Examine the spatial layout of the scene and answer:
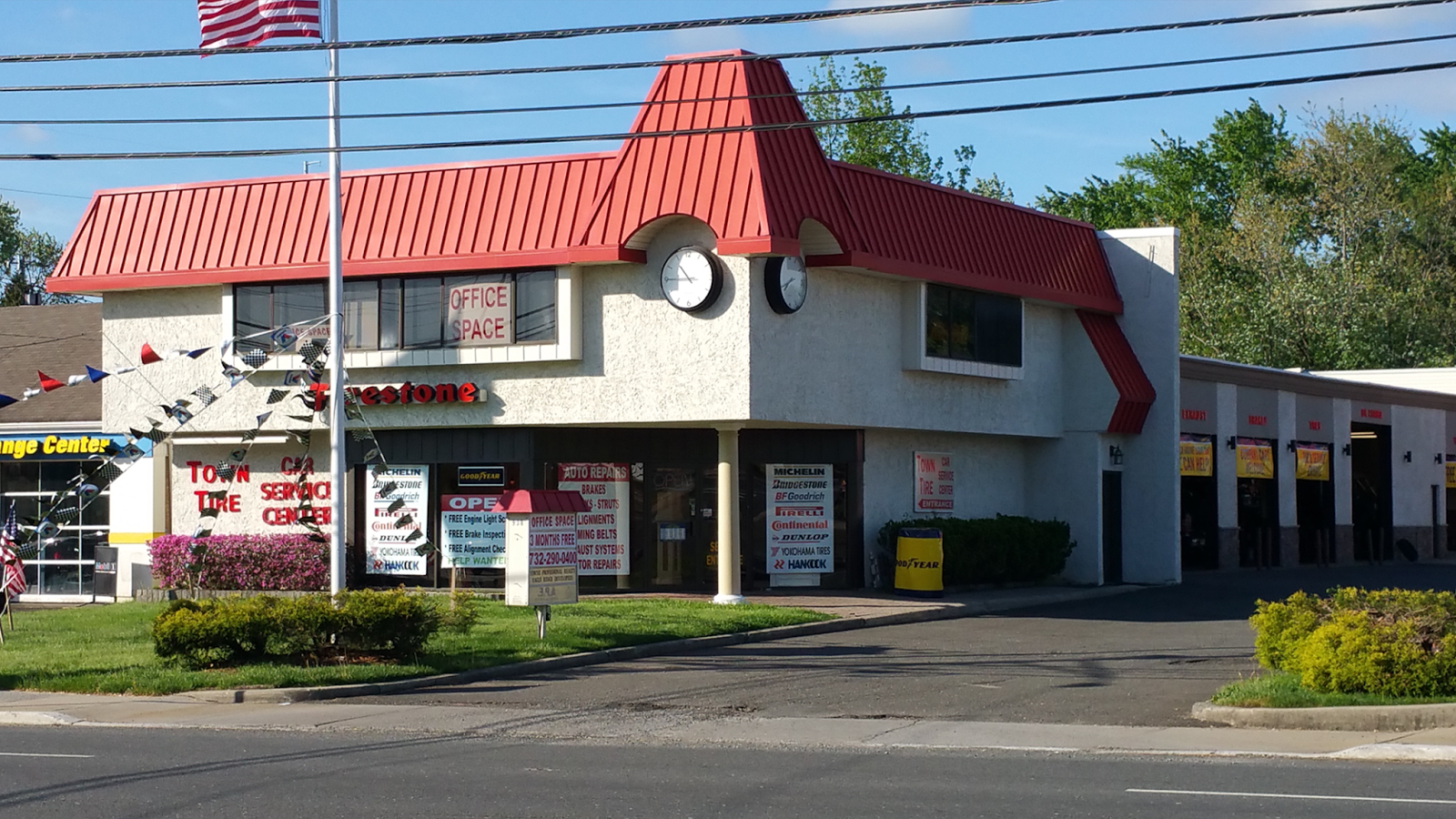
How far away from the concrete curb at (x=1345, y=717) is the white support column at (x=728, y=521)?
11745 millimetres

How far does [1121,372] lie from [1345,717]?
1860 centimetres

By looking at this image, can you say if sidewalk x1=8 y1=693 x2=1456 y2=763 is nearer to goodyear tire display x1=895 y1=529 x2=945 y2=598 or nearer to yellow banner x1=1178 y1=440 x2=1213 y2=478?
goodyear tire display x1=895 y1=529 x2=945 y2=598

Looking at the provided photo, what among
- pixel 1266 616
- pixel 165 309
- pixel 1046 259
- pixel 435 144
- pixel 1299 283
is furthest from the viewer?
pixel 1299 283

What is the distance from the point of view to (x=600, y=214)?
25.7 m

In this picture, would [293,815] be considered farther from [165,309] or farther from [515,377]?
[165,309]

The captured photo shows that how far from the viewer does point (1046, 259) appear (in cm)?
3111

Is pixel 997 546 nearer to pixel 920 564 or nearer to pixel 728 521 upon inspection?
pixel 920 564

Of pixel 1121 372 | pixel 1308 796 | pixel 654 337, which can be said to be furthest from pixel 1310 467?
pixel 1308 796

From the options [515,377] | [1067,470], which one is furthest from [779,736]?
[1067,470]

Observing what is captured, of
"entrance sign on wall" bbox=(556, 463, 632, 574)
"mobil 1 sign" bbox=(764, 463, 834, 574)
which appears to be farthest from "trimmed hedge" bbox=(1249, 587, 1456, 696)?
"entrance sign on wall" bbox=(556, 463, 632, 574)

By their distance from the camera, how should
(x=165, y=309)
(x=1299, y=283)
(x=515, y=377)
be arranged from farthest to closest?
(x=1299, y=283), (x=165, y=309), (x=515, y=377)

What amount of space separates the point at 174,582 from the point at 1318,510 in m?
27.0

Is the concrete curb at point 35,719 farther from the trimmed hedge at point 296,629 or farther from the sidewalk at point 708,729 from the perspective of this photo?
the trimmed hedge at point 296,629

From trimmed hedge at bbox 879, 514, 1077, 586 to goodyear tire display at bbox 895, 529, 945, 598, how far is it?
386 millimetres
